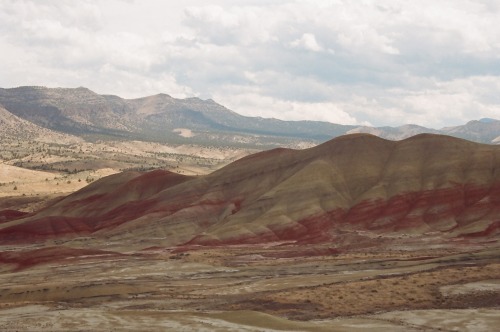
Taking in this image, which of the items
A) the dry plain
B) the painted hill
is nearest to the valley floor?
the dry plain

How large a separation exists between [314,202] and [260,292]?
67.0 metres

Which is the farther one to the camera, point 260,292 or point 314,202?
point 314,202

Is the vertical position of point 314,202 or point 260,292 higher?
point 314,202

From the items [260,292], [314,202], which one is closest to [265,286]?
[260,292]

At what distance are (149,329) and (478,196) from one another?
90.6 metres

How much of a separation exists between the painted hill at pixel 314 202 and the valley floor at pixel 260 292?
19.0 metres

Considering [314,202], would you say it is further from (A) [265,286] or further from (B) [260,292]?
(B) [260,292]

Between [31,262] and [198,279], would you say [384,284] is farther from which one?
[31,262]

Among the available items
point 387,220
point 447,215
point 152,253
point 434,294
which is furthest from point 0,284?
point 447,215

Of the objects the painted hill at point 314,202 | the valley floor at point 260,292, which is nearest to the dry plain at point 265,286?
the valley floor at point 260,292

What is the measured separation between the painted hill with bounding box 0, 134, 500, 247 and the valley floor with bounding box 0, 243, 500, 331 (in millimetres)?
18978

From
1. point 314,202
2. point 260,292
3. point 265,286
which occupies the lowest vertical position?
point 265,286

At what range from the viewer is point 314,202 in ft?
415

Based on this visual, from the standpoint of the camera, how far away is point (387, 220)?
116750 mm
